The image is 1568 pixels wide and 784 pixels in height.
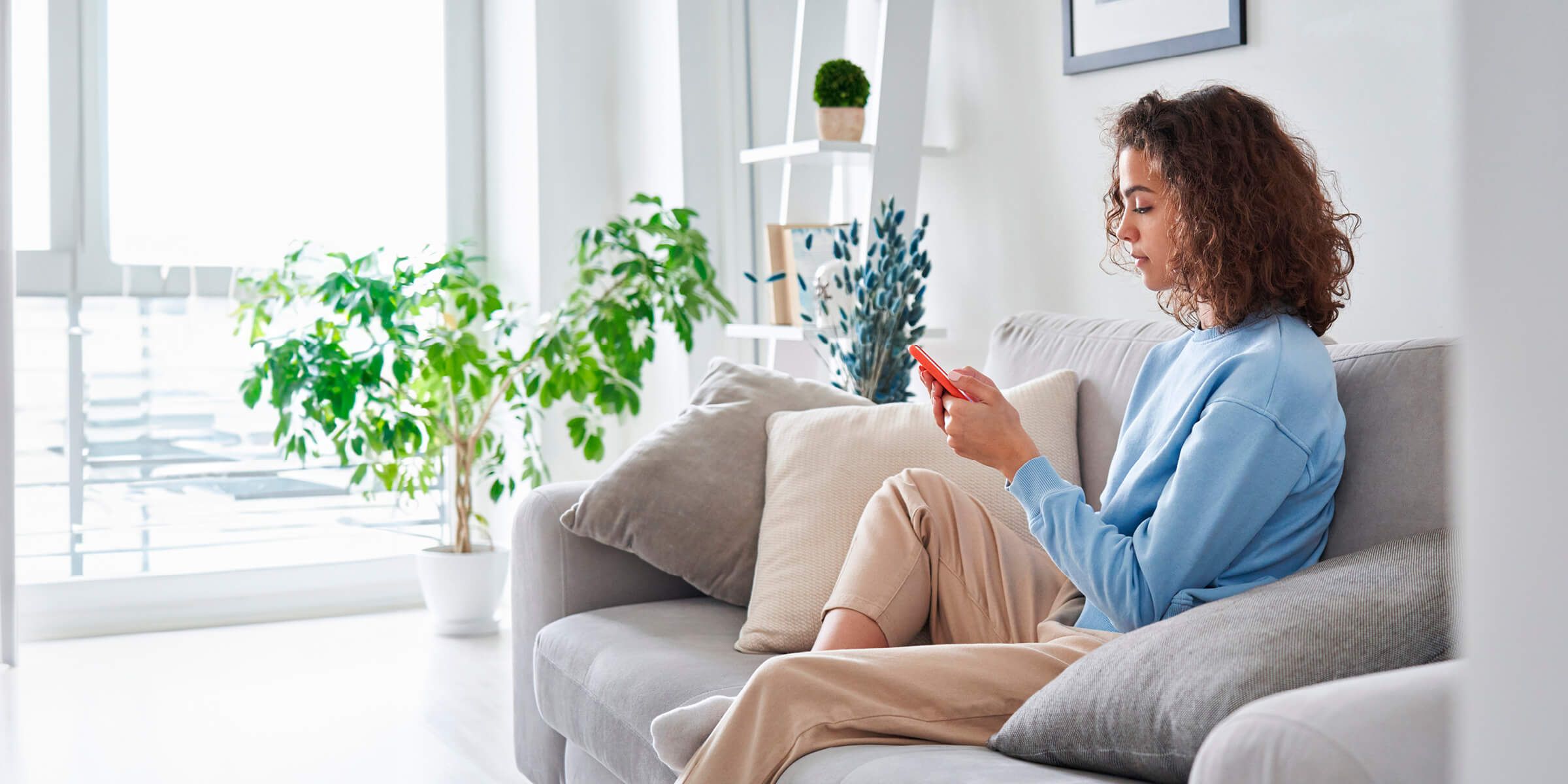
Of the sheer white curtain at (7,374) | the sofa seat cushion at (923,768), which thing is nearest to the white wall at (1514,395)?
the sofa seat cushion at (923,768)

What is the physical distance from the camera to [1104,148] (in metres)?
2.34

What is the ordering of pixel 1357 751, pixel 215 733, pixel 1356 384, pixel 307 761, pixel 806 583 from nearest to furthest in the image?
pixel 1357 751 → pixel 1356 384 → pixel 806 583 → pixel 307 761 → pixel 215 733

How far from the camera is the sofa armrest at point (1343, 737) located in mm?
691

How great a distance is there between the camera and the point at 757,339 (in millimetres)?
3533

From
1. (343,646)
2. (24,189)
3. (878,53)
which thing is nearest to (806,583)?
(878,53)

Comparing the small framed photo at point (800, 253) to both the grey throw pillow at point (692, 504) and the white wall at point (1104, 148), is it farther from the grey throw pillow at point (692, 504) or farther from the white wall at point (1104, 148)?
the grey throw pillow at point (692, 504)

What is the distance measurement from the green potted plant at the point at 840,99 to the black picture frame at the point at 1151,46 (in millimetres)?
481

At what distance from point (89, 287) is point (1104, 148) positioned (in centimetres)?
290

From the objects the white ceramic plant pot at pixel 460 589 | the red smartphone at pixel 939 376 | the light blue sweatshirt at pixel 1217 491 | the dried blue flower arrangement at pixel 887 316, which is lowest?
the white ceramic plant pot at pixel 460 589

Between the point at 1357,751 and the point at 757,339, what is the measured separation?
9.48 feet

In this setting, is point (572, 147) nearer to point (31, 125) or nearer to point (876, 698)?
point (31, 125)

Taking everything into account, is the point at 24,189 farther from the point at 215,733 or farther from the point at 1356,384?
the point at 1356,384

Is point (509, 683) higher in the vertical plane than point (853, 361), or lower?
lower

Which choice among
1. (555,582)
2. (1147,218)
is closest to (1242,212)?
(1147,218)
